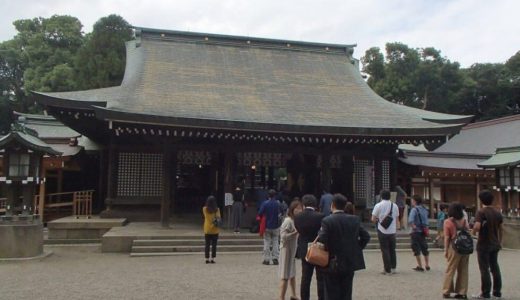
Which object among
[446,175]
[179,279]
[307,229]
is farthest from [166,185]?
[446,175]

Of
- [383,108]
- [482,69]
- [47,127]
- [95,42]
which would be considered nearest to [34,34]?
[95,42]

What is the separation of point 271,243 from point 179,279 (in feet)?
8.50

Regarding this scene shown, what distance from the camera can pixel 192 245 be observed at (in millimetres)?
11711

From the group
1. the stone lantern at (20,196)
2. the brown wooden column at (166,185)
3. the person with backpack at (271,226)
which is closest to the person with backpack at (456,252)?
the person with backpack at (271,226)

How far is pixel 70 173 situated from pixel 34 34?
74.7 feet

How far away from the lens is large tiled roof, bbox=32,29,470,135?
13.1 meters

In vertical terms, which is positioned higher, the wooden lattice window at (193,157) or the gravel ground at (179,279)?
the wooden lattice window at (193,157)

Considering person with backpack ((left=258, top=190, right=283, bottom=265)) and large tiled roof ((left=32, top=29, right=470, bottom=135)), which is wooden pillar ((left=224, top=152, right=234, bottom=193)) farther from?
person with backpack ((left=258, top=190, right=283, bottom=265))

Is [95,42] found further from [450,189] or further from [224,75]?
[450,189]

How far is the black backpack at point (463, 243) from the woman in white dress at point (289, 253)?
2349 mm

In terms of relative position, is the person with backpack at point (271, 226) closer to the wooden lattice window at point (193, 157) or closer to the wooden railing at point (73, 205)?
the wooden lattice window at point (193, 157)

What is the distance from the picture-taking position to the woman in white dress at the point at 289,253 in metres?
6.29

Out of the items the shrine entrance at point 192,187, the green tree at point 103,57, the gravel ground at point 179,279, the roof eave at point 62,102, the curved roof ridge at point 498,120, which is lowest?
the gravel ground at point 179,279

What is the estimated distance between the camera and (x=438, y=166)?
62.3ft
